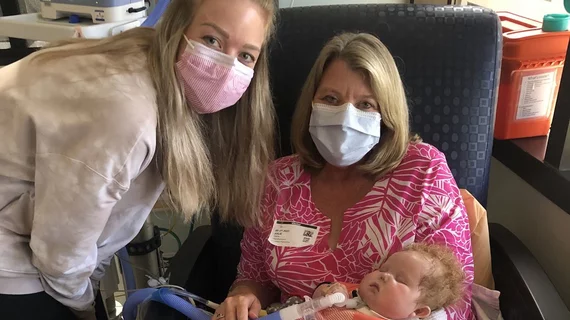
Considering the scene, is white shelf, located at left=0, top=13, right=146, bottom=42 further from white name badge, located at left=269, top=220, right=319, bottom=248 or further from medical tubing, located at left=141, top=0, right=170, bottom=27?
white name badge, located at left=269, top=220, right=319, bottom=248

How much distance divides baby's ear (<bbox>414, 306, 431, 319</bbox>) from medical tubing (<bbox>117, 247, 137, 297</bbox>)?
1.00 meters

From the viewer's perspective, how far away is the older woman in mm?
1375

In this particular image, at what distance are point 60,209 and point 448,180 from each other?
3.14 ft

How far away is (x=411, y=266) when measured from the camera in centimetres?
124

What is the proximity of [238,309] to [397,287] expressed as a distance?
1.27 ft

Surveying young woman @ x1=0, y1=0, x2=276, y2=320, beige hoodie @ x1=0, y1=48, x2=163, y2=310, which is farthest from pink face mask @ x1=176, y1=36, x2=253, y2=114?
beige hoodie @ x1=0, y1=48, x2=163, y2=310

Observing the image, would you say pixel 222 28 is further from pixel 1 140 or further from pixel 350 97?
pixel 1 140

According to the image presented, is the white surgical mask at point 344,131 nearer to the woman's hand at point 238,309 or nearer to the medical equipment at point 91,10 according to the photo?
the woman's hand at point 238,309

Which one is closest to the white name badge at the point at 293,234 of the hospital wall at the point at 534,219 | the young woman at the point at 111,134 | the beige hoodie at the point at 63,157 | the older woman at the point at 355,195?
the older woman at the point at 355,195

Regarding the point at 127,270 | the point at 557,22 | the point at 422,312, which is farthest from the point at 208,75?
the point at 557,22

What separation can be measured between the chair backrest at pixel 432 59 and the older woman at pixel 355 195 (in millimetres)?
148

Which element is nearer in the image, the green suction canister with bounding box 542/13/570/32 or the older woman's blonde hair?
the older woman's blonde hair

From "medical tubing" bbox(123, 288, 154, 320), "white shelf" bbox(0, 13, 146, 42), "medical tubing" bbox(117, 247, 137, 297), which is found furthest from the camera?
"white shelf" bbox(0, 13, 146, 42)

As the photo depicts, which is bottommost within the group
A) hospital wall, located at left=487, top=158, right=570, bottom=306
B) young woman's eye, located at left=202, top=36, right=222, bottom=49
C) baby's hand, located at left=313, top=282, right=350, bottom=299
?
hospital wall, located at left=487, top=158, right=570, bottom=306
